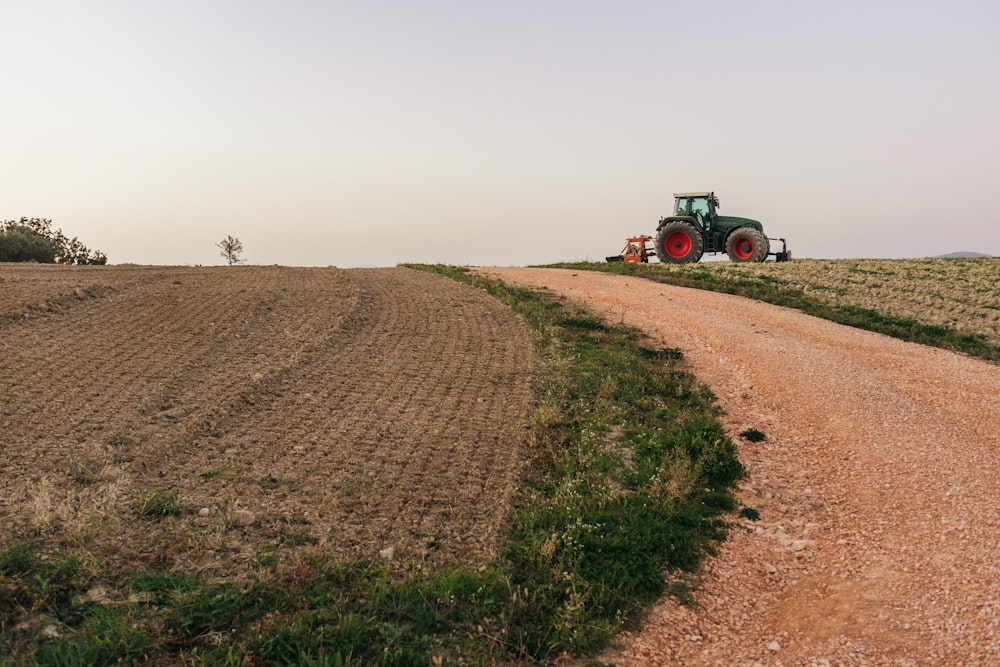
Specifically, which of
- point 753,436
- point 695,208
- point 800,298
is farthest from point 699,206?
point 753,436

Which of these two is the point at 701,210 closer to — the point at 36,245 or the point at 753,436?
the point at 753,436

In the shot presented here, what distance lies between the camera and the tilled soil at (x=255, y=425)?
21.5 ft

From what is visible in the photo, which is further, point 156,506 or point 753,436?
point 753,436

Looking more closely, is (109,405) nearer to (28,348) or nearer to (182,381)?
(182,381)

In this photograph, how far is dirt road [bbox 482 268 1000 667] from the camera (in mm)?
5535

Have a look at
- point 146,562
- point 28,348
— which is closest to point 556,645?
point 146,562

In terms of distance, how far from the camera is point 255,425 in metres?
9.30

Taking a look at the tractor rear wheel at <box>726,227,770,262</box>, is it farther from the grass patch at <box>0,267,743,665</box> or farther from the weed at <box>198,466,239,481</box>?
the weed at <box>198,466,239,481</box>

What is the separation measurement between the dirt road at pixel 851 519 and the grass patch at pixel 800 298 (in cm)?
181

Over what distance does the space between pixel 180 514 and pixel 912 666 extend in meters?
7.17

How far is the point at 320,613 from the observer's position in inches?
211

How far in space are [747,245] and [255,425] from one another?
26.0 m

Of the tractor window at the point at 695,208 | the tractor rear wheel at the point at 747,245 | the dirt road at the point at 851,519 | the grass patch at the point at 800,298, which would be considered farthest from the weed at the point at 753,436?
the tractor window at the point at 695,208

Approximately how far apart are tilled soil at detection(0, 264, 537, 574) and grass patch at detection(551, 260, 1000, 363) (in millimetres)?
9971
